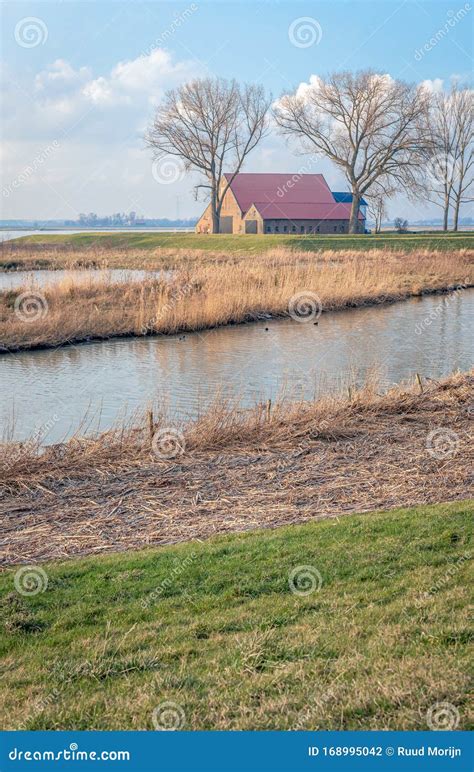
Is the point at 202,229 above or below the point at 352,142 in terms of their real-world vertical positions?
below

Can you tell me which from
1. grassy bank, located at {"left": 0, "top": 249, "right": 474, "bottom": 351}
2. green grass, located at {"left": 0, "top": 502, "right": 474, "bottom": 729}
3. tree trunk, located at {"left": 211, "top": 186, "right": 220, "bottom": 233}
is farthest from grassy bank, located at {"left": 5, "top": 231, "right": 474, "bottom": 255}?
green grass, located at {"left": 0, "top": 502, "right": 474, "bottom": 729}

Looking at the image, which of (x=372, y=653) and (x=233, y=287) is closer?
(x=372, y=653)

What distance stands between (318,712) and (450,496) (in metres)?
4.64

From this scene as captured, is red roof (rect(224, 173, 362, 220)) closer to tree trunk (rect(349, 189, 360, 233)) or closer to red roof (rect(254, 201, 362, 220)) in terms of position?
red roof (rect(254, 201, 362, 220))

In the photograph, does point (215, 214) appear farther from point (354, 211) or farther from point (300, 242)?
point (300, 242)

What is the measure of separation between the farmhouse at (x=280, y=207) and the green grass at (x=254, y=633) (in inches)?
2520

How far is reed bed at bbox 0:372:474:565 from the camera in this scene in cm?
785

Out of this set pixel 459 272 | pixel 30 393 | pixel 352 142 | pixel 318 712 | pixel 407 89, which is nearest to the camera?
pixel 318 712

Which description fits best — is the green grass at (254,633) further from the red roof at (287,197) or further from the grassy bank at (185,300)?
the red roof at (287,197)

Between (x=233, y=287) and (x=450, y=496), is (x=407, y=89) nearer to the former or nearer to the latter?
(x=233, y=287)

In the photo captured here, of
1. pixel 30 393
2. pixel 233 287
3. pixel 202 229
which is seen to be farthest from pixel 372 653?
pixel 202 229

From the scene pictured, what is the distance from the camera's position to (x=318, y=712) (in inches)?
156

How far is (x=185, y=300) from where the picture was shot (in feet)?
82.3

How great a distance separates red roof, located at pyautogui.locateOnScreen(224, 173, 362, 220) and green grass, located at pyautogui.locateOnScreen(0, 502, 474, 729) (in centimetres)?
6557
